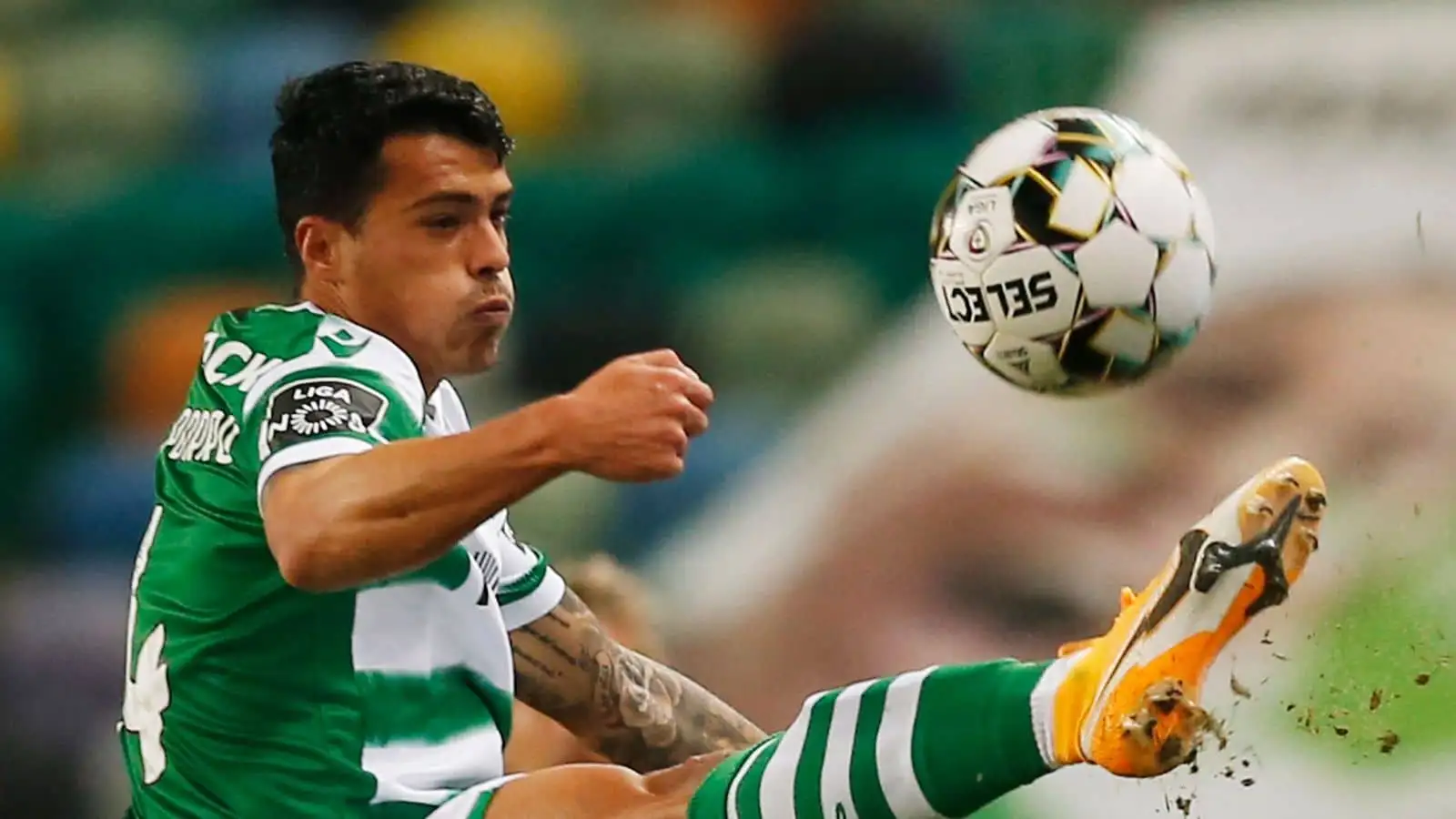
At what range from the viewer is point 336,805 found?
5.15ft

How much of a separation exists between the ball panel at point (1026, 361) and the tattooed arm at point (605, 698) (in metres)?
0.52

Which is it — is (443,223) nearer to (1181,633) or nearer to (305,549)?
(305,549)

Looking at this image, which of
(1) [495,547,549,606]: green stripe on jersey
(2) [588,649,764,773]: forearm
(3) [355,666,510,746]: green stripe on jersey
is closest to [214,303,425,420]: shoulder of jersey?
(3) [355,666,510,746]: green stripe on jersey

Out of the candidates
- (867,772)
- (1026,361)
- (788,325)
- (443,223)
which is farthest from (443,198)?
(788,325)

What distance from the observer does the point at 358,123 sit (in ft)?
5.55

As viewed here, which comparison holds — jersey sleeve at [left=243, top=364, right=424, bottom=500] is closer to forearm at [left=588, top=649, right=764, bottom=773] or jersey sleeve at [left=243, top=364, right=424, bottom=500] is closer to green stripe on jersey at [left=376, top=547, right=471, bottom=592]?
green stripe on jersey at [left=376, top=547, right=471, bottom=592]

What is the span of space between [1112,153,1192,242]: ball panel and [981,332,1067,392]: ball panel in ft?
0.46

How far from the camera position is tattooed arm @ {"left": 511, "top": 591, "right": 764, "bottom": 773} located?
6.36ft

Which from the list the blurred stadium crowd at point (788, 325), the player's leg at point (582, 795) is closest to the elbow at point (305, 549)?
the player's leg at point (582, 795)

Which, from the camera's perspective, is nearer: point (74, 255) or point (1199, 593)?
point (1199, 593)

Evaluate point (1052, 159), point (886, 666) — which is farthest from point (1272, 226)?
point (1052, 159)

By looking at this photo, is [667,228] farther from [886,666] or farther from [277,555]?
[277,555]

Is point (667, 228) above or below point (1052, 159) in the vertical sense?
below

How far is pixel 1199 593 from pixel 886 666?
1.34 metres
